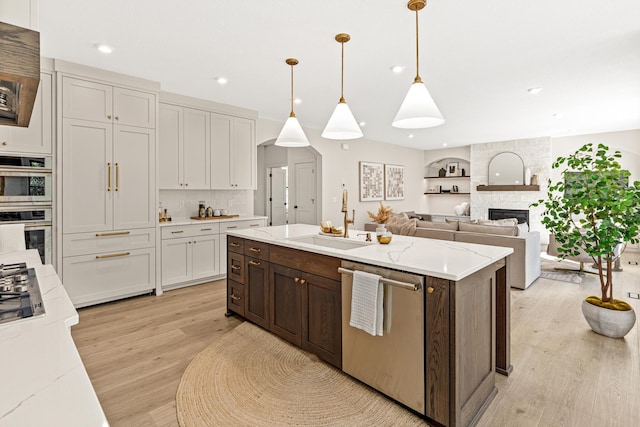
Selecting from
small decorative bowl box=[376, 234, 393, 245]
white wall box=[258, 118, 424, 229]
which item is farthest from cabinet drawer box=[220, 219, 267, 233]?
small decorative bowl box=[376, 234, 393, 245]

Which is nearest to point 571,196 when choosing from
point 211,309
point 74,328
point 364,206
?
point 211,309

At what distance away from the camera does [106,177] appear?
146 inches

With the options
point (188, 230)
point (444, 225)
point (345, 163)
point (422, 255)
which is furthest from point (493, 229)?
point (188, 230)

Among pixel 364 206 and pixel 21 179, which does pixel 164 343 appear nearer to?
pixel 21 179

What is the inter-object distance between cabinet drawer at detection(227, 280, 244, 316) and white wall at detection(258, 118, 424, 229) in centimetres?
306

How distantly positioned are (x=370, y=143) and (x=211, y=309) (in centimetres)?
566

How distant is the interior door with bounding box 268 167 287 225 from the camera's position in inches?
311

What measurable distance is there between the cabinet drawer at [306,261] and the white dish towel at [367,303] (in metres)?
0.24

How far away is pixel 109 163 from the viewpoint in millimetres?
3719

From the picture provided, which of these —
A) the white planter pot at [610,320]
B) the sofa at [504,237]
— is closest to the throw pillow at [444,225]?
the sofa at [504,237]

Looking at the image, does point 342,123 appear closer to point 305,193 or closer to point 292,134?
point 292,134

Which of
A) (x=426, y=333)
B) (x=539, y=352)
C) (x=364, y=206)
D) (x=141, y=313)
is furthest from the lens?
(x=364, y=206)

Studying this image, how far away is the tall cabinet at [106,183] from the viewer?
3477 mm

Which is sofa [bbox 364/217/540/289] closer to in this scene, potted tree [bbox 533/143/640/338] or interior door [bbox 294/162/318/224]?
potted tree [bbox 533/143/640/338]
